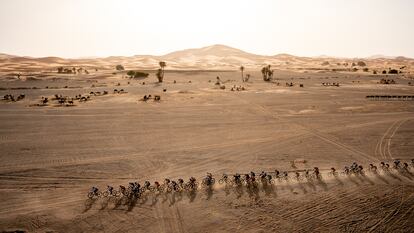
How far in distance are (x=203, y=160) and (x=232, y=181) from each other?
166 inches

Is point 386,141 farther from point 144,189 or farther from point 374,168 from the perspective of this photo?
point 144,189

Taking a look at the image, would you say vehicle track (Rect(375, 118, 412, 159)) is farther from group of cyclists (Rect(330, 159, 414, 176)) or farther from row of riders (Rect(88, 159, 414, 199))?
row of riders (Rect(88, 159, 414, 199))

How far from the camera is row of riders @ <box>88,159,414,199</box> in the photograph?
1700cm

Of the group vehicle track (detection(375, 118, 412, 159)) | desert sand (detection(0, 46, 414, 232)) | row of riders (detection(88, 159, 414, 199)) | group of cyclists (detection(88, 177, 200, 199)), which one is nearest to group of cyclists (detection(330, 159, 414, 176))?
row of riders (detection(88, 159, 414, 199))

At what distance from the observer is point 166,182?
17766mm

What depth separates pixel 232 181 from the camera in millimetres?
18422

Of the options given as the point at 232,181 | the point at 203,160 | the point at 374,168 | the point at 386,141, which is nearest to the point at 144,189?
the point at 232,181

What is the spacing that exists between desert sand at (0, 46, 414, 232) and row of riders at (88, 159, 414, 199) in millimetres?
691

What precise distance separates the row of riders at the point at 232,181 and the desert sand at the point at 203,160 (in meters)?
0.69

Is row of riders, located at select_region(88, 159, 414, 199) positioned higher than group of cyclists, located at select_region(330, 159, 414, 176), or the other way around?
group of cyclists, located at select_region(330, 159, 414, 176)

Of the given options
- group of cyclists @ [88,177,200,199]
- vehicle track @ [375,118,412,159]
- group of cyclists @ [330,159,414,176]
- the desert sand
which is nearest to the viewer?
the desert sand

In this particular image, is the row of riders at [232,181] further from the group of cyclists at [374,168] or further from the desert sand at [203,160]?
the desert sand at [203,160]

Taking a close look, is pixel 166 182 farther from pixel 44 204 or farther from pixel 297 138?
pixel 297 138

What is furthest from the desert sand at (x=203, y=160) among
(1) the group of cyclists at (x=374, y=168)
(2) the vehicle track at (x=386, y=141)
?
(1) the group of cyclists at (x=374, y=168)
